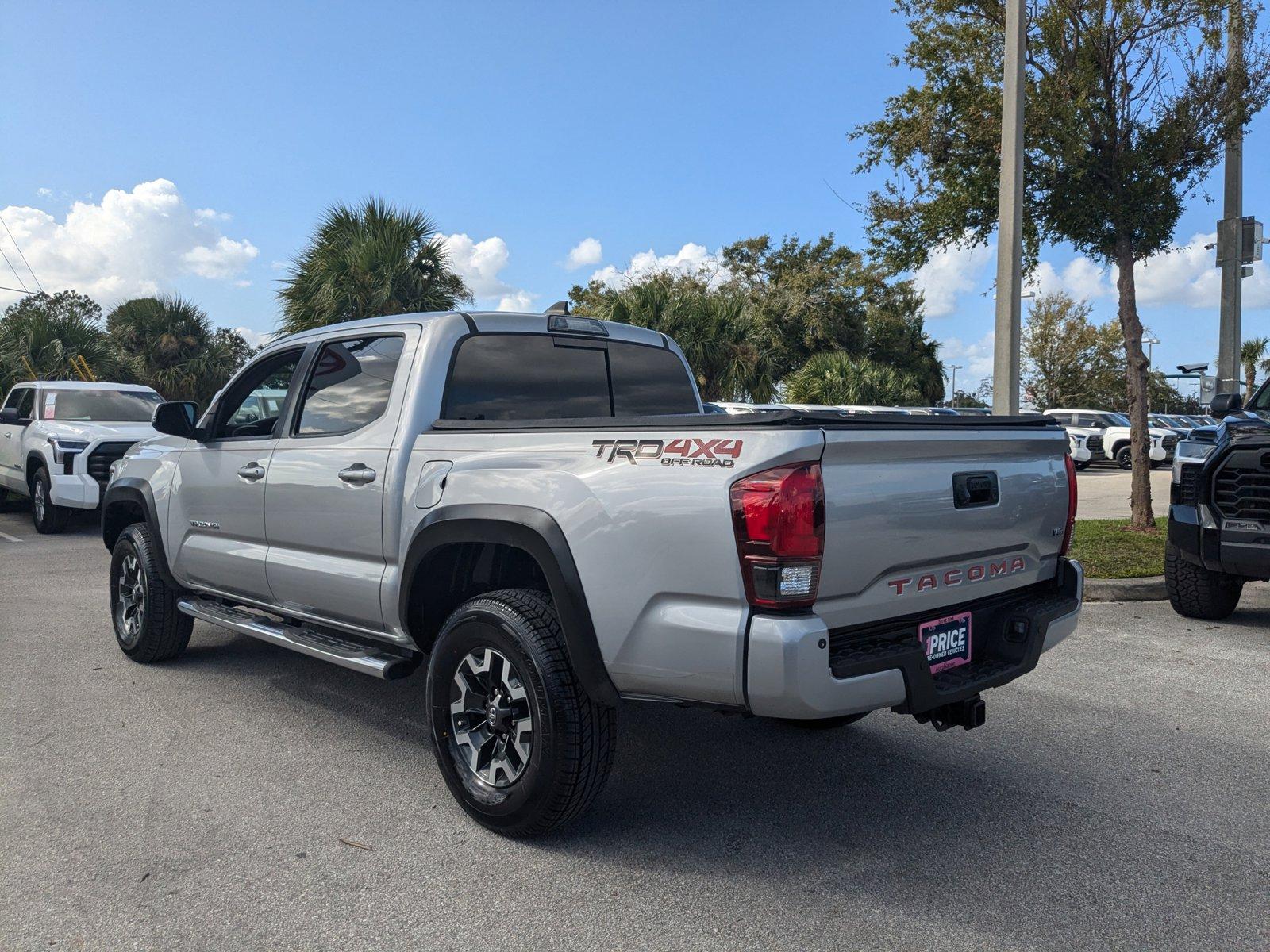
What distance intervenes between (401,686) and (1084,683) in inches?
149

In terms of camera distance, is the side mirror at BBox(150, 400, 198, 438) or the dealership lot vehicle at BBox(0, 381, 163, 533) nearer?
the side mirror at BBox(150, 400, 198, 438)

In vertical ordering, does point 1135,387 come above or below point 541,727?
above

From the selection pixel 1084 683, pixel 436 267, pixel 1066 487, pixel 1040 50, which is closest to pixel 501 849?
pixel 1066 487

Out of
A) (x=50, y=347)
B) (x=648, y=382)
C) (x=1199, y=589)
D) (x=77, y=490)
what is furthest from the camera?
(x=50, y=347)

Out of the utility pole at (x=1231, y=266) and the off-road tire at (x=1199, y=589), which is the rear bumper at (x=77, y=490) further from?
the utility pole at (x=1231, y=266)

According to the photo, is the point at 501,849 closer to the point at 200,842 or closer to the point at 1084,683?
the point at 200,842

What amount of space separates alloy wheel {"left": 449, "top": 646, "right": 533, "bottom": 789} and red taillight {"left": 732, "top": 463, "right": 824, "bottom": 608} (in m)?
1.00

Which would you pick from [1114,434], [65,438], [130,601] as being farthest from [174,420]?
[1114,434]

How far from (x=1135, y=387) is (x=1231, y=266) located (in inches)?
79.0

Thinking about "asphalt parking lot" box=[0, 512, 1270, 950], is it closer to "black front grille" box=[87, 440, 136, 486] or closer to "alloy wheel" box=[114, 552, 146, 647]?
"alloy wheel" box=[114, 552, 146, 647]

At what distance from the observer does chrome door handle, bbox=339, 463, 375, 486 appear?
167 inches

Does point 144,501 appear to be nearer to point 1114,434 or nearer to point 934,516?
point 934,516

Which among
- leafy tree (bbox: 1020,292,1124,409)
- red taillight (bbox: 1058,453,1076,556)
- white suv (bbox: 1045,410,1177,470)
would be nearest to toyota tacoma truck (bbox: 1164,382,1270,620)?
red taillight (bbox: 1058,453,1076,556)

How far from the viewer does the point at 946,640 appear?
11.8 feet
